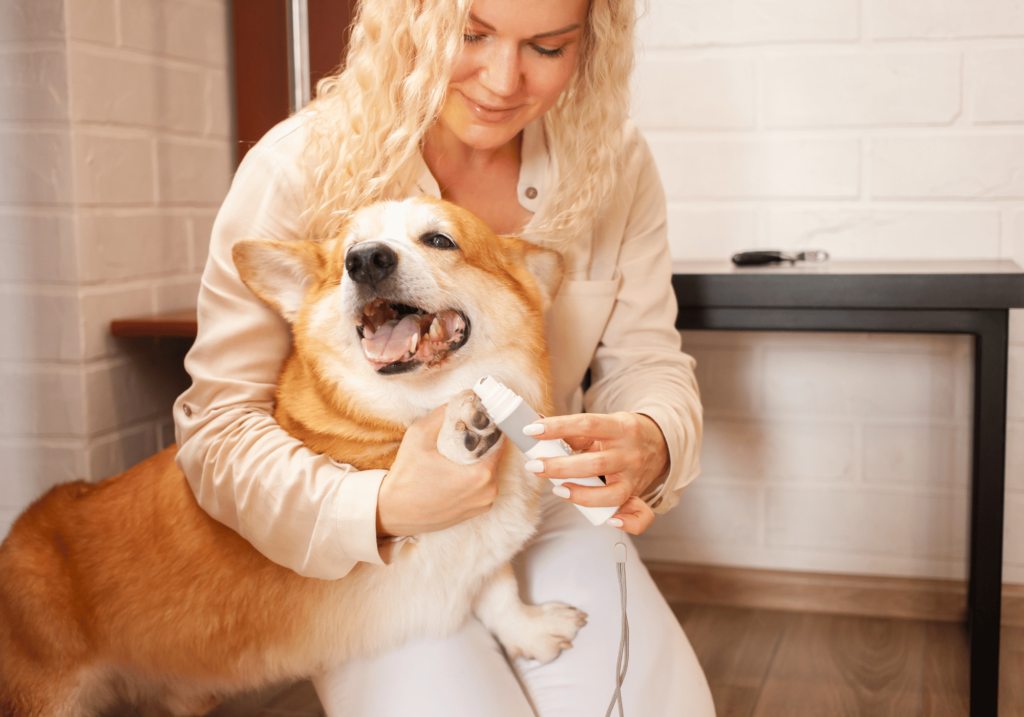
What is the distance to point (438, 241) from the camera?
89 cm

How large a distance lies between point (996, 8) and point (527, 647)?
150 centimetres

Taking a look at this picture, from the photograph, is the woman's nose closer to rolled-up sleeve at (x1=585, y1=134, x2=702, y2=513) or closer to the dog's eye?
the dog's eye

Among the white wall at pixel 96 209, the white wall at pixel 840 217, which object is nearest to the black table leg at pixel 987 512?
the white wall at pixel 840 217

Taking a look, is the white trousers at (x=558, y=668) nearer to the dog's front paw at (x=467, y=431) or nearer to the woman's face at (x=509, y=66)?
the dog's front paw at (x=467, y=431)

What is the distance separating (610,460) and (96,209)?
3.22 feet

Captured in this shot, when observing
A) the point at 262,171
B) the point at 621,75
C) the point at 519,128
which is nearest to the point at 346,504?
the point at 262,171

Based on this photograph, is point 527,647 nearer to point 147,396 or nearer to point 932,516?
point 147,396

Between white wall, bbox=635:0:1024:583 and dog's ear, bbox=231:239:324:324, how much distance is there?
109 cm

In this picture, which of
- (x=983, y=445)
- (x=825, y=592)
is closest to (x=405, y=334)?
(x=983, y=445)

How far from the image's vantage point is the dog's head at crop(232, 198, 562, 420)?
0.82 metres

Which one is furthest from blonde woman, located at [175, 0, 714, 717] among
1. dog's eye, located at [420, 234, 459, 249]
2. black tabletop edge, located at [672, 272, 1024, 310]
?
black tabletop edge, located at [672, 272, 1024, 310]

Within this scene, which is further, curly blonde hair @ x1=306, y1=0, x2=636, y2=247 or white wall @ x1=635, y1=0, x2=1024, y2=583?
white wall @ x1=635, y1=0, x2=1024, y2=583

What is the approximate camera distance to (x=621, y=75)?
3.65ft

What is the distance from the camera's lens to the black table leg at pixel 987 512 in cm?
134
